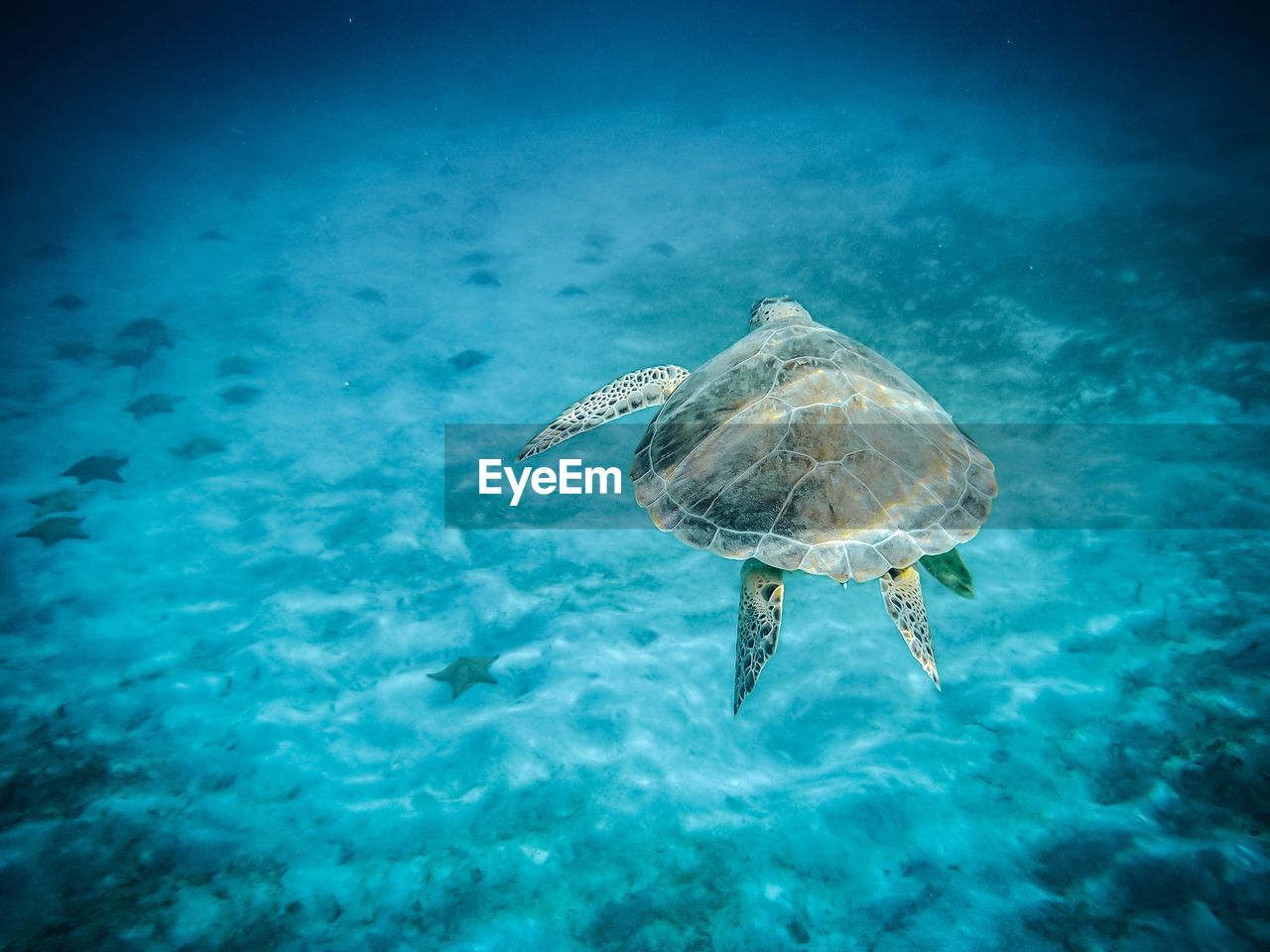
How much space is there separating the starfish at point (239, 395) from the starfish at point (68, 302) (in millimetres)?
4497

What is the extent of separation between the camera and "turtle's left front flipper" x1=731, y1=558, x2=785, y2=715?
2.76 meters

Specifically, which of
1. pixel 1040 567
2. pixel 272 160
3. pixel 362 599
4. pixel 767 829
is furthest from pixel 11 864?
pixel 272 160

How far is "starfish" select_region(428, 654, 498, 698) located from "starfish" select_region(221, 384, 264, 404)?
5.15 metres

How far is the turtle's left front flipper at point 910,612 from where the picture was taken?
279cm

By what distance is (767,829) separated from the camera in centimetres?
277

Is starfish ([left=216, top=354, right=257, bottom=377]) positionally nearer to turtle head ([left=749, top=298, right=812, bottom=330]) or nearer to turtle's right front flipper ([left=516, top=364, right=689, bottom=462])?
turtle's right front flipper ([left=516, top=364, right=689, bottom=462])

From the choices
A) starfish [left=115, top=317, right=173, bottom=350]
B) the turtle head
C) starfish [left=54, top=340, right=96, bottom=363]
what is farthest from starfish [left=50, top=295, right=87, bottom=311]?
the turtle head

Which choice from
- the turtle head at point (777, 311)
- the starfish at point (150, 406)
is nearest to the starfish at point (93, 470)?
the starfish at point (150, 406)

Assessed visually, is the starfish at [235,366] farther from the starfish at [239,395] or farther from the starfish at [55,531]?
the starfish at [55,531]

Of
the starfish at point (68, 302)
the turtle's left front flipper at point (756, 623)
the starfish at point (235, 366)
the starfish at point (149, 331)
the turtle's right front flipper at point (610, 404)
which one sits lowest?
the turtle's left front flipper at point (756, 623)

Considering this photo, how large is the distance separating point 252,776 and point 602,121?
24.2 m

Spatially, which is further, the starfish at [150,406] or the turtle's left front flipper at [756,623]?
the starfish at [150,406]

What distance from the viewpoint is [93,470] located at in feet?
17.0

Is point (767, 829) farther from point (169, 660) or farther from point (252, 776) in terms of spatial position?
point (169, 660)
